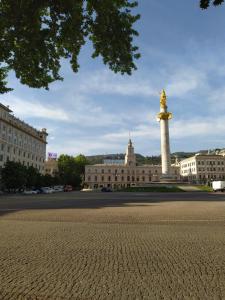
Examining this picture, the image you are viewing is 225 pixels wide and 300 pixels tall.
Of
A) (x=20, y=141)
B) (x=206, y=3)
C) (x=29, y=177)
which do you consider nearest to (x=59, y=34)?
(x=206, y=3)

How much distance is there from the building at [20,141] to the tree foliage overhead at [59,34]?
68.6 m

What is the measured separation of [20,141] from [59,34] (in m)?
81.2

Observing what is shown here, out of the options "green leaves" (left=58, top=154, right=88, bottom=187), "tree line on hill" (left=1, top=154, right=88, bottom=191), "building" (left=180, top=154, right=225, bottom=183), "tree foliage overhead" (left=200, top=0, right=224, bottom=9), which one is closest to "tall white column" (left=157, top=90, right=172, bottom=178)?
"tree line on hill" (left=1, top=154, right=88, bottom=191)

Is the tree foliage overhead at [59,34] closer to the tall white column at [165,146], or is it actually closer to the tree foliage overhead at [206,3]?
the tree foliage overhead at [206,3]

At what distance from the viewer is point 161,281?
5.08 metres

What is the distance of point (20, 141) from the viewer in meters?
87.3

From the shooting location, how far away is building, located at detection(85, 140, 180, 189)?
152 m

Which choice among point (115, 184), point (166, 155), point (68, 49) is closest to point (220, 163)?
point (115, 184)

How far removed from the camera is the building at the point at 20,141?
253 feet

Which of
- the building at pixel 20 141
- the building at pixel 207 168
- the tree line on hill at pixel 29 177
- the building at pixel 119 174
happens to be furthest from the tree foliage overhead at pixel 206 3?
the building at pixel 119 174

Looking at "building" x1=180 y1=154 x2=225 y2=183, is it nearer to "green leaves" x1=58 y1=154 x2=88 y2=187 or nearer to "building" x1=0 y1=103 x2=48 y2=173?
"green leaves" x1=58 y1=154 x2=88 y2=187

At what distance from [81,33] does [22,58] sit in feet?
7.82

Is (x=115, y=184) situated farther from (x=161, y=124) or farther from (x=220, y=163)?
(x=161, y=124)

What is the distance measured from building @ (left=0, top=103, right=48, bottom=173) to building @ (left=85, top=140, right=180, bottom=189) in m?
48.5
